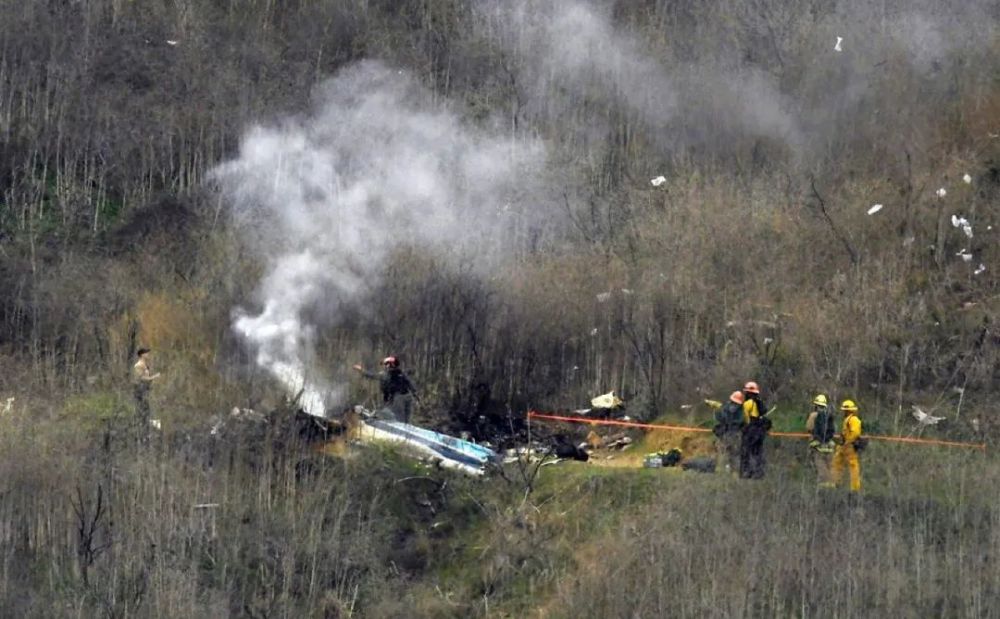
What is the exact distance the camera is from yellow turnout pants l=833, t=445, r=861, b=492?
67.4 ft

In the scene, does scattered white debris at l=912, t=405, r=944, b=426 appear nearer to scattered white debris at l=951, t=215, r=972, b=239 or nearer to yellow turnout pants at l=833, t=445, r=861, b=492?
yellow turnout pants at l=833, t=445, r=861, b=492

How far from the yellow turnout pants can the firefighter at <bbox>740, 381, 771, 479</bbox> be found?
79 cm

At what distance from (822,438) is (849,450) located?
32 centimetres

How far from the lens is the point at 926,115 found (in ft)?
91.4

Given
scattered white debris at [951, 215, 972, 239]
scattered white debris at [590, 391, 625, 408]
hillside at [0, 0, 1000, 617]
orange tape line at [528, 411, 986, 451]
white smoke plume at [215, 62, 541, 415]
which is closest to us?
hillside at [0, 0, 1000, 617]

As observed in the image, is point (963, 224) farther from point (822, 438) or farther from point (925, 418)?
point (822, 438)

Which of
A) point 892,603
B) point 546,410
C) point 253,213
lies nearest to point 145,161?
point 253,213

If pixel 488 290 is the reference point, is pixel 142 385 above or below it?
below

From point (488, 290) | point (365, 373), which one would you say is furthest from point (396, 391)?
point (488, 290)

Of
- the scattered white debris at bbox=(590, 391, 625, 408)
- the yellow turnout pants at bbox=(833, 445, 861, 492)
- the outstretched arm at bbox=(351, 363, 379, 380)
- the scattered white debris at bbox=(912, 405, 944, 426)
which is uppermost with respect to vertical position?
the outstretched arm at bbox=(351, 363, 379, 380)

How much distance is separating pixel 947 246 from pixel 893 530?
6447mm

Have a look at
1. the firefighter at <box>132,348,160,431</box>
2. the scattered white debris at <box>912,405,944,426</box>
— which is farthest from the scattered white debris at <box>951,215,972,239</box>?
the firefighter at <box>132,348,160,431</box>

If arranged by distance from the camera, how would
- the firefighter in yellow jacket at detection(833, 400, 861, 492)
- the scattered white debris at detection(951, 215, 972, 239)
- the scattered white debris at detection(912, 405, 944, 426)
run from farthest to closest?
the scattered white debris at detection(951, 215, 972, 239) < the scattered white debris at detection(912, 405, 944, 426) < the firefighter in yellow jacket at detection(833, 400, 861, 492)

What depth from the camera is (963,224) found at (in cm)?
2536
